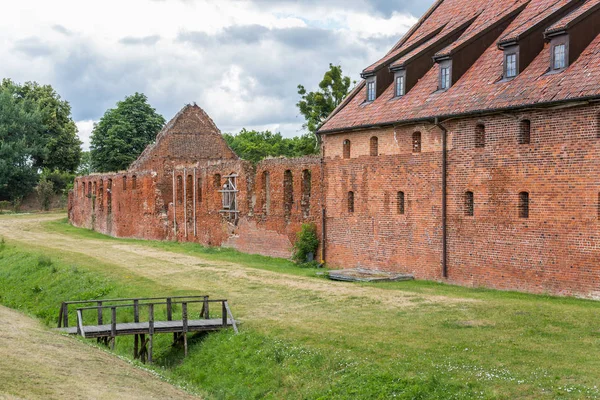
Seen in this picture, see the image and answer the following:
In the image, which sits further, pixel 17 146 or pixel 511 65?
pixel 17 146

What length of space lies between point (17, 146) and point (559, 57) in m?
56.9

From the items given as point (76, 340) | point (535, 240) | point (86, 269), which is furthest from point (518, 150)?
point (86, 269)

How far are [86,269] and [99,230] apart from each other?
23405 millimetres

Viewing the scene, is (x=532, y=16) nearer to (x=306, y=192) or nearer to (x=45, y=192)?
(x=306, y=192)

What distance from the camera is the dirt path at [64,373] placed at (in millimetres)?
12906

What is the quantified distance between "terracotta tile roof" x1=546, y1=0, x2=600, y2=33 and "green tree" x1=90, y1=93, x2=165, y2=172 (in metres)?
48.6

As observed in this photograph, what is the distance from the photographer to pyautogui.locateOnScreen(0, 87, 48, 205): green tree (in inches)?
2719

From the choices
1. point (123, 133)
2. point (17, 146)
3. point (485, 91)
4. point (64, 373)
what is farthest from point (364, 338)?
point (17, 146)

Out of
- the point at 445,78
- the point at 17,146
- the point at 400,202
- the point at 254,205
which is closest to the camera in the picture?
the point at 445,78

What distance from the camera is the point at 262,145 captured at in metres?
80.2

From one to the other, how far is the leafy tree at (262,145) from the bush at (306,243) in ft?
84.6

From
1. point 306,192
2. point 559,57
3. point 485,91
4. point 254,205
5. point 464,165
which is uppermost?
point 559,57

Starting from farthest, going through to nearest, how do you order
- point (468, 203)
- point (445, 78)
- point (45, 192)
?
1. point (45, 192)
2. point (445, 78)
3. point (468, 203)

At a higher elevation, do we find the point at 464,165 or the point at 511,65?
the point at 511,65
